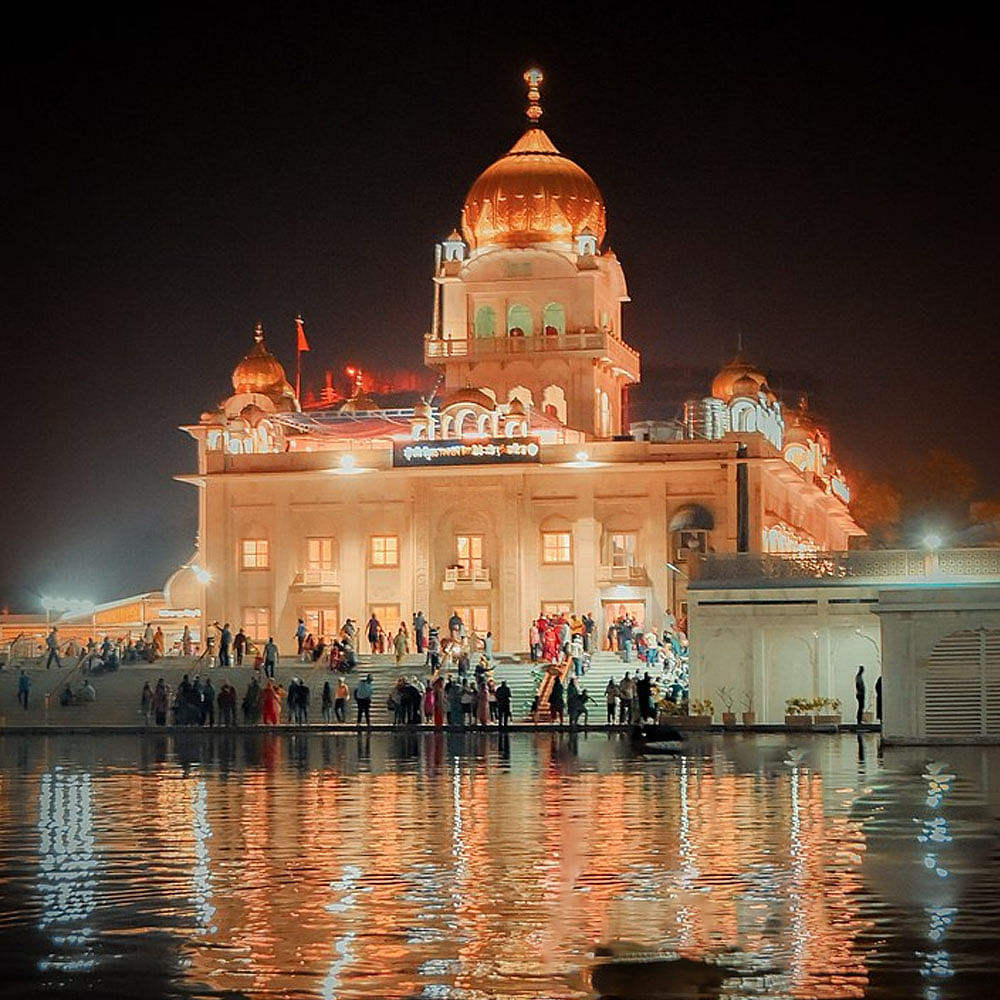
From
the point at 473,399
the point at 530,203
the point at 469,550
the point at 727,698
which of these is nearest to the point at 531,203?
the point at 530,203

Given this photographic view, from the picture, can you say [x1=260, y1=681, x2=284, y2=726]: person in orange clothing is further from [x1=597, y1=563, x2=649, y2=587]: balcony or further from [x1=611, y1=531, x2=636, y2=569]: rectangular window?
[x1=611, y1=531, x2=636, y2=569]: rectangular window

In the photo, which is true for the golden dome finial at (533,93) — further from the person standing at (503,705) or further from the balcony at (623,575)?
the person standing at (503,705)

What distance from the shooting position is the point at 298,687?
44844mm

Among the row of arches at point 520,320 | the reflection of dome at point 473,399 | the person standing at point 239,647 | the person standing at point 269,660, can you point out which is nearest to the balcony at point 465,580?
the reflection of dome at point 473,399

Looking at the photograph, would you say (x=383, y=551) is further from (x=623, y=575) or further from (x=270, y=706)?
(x=270, y=706)

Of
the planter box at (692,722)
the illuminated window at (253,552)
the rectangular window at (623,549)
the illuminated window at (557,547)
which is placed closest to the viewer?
the planter box at (692,722)

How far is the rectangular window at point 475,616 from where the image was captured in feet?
195

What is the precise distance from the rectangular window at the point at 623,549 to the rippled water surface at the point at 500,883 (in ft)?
103

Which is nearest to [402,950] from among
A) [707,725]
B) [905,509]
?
[707,725]

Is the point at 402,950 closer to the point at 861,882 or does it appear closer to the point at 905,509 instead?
the point at 861,882

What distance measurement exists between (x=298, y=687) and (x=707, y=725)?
8.59m

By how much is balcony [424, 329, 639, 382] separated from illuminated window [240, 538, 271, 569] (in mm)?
8052

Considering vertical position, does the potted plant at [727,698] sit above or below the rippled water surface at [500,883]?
above

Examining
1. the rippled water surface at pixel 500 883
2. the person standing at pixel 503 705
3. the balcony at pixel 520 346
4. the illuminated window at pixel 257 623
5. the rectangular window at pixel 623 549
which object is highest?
the balcony at pixel 520 346
